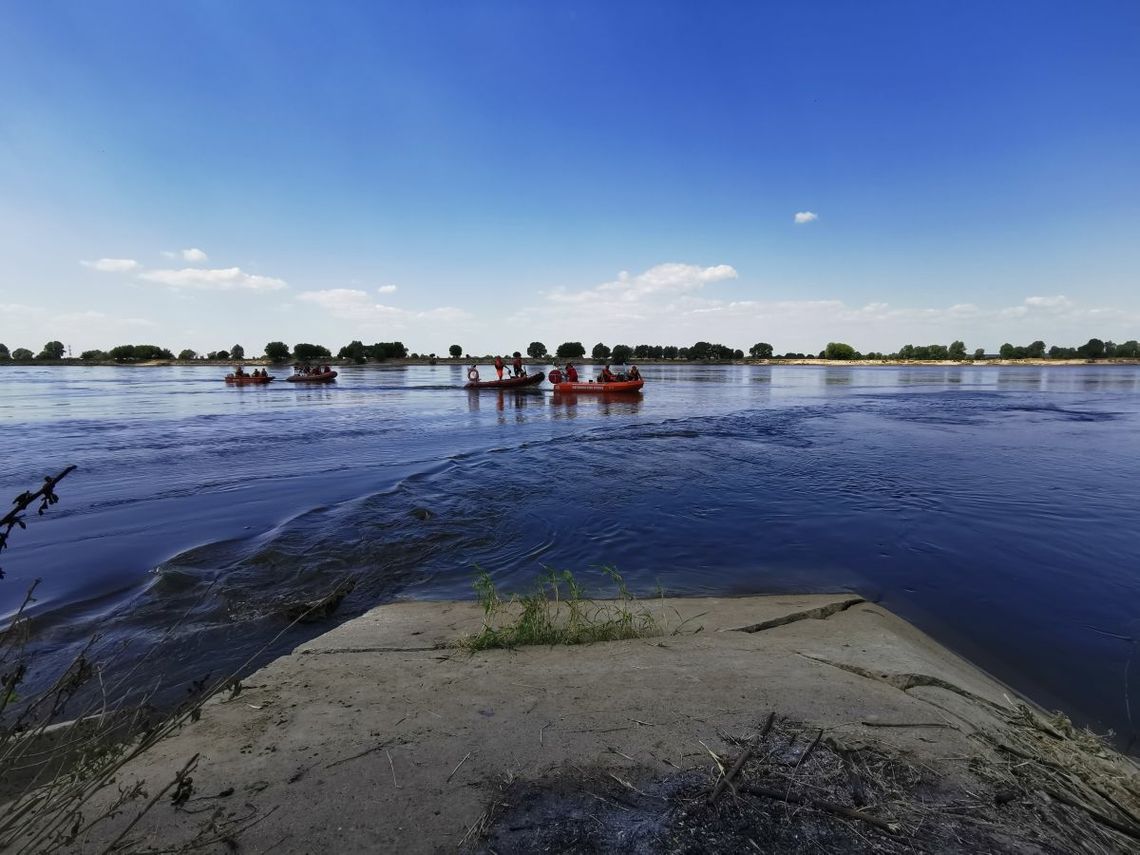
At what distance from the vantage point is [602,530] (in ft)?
32.1

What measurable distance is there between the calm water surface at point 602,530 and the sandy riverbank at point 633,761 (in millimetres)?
1020

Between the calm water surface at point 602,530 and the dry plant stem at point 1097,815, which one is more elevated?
the dry plant stem at point 1097,815

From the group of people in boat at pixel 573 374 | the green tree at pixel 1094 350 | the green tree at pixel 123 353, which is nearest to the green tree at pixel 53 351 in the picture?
the green tree at pixel 123 353

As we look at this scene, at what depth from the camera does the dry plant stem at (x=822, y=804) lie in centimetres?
248

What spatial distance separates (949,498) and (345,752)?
A: 12.5 meters

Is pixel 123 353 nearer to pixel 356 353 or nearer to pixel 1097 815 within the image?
pixel 356 353

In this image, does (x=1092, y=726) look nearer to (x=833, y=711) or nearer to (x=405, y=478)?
(x=833, y=711)

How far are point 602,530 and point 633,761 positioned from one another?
22.2 ft

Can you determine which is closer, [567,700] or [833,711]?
[833,711]

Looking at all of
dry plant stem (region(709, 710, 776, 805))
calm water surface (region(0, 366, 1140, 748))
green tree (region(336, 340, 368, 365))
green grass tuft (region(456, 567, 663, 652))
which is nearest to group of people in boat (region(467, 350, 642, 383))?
calm water surface (region(0, 366, 1140, 748))

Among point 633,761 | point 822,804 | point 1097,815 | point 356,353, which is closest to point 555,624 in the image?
point 633,761

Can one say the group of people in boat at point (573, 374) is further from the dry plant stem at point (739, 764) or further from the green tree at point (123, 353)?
the green tree at point (123, 353)

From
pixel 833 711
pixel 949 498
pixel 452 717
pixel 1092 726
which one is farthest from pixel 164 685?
pixel 949 498

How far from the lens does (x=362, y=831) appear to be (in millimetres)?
2574
